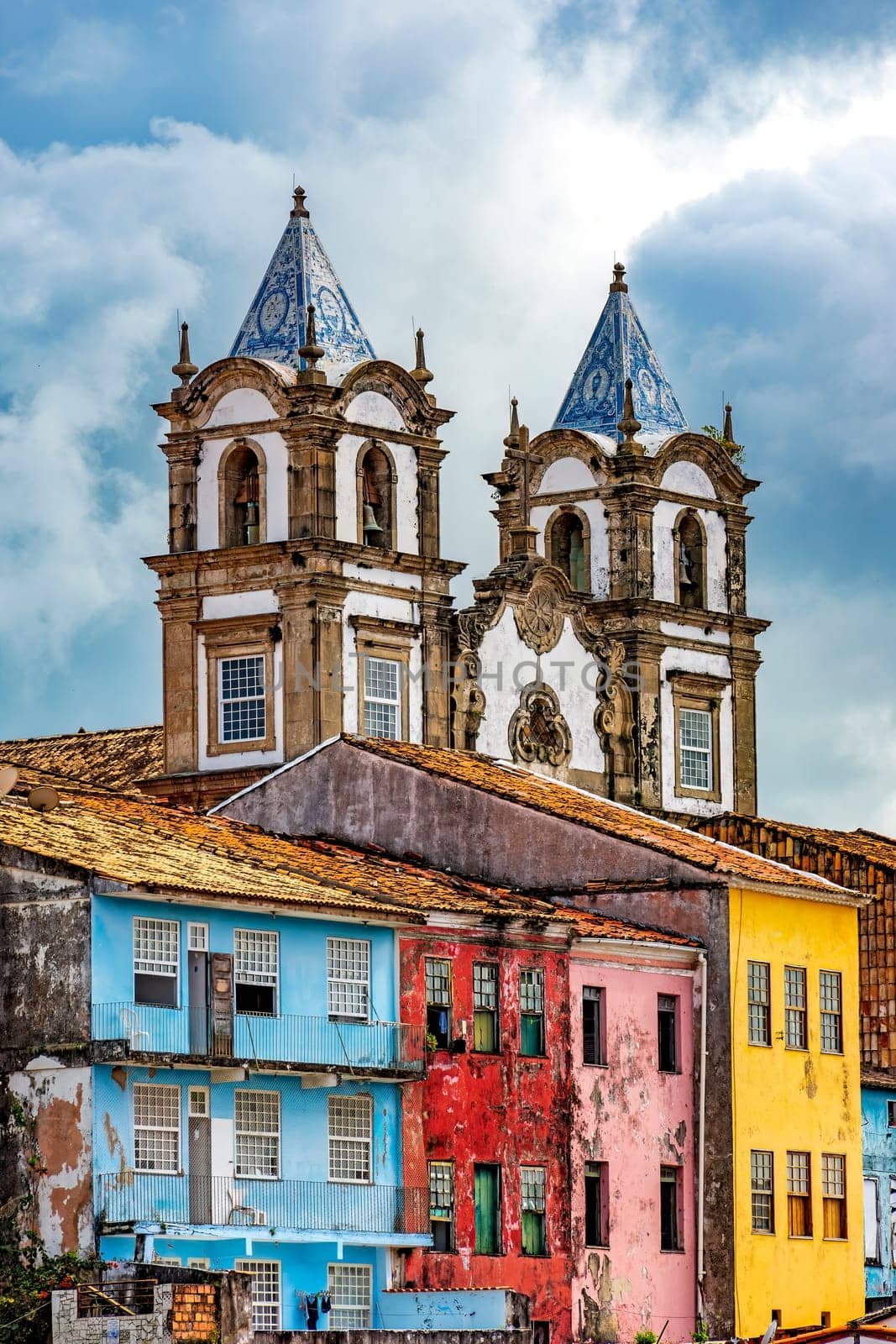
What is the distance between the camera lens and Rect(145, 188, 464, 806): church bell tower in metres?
80.1

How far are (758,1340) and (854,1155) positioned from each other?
558 cm

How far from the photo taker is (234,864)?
60.8 metres

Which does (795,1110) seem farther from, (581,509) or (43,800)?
(581,509)

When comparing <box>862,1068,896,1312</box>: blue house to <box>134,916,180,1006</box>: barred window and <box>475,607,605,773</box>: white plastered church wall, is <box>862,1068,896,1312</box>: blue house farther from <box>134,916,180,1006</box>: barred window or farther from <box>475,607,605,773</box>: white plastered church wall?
<box>134,916,180,1006</box>: barred window

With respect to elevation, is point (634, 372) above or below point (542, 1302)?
above

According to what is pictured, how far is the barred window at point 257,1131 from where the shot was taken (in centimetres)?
5675

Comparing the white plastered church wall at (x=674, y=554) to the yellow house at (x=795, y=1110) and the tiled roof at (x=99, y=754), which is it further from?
the yellow house at (x=795, y=1110)

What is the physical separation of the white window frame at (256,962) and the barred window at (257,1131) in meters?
1.51

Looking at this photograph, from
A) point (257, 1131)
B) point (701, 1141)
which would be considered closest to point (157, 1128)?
point (257, 1131)

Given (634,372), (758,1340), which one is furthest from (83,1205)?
(634,372)

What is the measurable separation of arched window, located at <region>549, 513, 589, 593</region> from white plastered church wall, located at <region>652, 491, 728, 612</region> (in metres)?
Answer: 1.78

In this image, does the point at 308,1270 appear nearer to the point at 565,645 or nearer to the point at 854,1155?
the point at 854,1155

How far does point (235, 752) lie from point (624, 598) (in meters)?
13.0

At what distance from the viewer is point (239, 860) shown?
6138 cm
